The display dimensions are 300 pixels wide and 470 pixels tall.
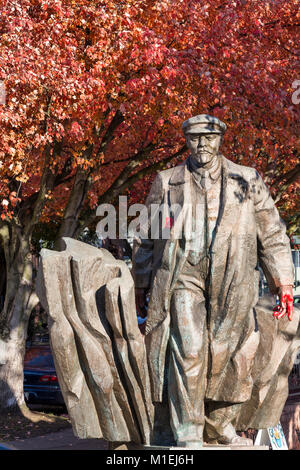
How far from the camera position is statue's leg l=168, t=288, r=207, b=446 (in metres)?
6.62

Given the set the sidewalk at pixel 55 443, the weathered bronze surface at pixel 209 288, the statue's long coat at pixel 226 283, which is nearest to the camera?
the weathered bronze surface at pixel 209 288

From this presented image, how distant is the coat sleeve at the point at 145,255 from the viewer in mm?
7242

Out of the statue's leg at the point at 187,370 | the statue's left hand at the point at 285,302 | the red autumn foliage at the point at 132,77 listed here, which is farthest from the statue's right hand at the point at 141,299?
the red autumn foliage at the point at 132,77

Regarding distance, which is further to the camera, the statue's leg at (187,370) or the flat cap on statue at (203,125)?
the flat cap on statue at (203,125)

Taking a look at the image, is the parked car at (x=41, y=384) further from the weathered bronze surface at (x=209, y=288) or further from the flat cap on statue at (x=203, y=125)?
the flat cap on statue at (x=203, y=125)

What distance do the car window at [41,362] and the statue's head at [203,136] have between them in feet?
38.0

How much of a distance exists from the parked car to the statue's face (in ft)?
35.5

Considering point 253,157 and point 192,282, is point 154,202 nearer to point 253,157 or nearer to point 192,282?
point 192,282

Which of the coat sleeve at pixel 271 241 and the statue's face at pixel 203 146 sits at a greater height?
the statue's face at pixel 203 146

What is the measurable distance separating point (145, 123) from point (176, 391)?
30.0 feet

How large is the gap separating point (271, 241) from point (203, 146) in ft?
3.25

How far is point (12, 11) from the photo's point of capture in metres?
11.6

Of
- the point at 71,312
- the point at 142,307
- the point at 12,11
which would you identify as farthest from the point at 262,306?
the point at 12,11

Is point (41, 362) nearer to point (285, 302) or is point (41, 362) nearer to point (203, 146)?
point (285, 302)
